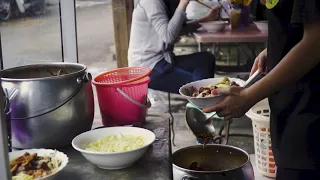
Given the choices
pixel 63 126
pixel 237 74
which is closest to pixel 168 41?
pixel 237 74

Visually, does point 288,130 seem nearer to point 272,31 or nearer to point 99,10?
point 272,31

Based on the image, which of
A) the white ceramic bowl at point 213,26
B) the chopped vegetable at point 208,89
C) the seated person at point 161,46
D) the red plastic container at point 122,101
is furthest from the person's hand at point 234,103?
the white ceramic bowl at point 213,26

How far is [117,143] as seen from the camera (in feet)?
4.77

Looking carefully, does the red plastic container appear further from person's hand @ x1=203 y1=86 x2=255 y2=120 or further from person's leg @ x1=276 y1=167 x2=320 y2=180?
person's leg @ x1=276 y1=167 x2=320 y2=180

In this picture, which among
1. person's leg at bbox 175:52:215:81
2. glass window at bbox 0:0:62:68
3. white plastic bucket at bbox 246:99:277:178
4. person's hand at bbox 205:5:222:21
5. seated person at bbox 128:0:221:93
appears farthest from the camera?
person's hand at bbox 205:5:222:21

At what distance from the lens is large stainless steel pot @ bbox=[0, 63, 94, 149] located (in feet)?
4.80

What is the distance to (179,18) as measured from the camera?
354 centimetres

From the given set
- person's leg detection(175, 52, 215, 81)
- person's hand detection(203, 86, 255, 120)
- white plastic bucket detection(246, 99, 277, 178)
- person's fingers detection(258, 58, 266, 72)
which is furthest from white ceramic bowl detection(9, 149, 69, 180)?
person's leg detection(175, 52, 215, 81)

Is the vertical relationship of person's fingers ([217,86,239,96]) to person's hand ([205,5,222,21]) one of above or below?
above

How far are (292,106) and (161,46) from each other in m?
2.32

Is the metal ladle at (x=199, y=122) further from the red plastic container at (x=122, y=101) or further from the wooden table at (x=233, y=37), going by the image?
the red plastic container at (x=122, y=101)

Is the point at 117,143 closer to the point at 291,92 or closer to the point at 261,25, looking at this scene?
the point at 291,92

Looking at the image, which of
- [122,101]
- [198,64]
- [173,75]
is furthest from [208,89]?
[198,64]

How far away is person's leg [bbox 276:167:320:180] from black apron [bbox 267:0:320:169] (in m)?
0.02
